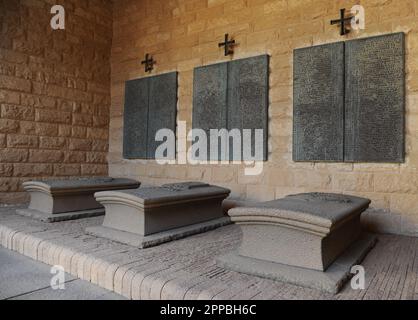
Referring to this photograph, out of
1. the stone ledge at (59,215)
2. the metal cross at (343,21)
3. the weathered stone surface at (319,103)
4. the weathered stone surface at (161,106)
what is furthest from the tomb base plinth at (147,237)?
the metal cross at (343,21)

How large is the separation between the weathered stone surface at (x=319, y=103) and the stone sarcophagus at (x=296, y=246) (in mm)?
1205

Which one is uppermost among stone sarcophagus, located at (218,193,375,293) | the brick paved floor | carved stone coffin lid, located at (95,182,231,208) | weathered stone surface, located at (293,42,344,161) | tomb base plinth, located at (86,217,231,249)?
weathered stone surface, located at (293,42,344,161)

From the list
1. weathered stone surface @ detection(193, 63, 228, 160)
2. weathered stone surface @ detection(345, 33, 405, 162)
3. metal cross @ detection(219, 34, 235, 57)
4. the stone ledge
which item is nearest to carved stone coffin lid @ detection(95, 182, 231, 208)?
the stone ledge

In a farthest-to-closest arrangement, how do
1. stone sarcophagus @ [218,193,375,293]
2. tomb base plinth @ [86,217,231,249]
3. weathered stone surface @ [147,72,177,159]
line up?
weathered stone surface @ [147,72,177,159]
tomb base plinth @ [86,217,231,249]
stone sarcophagus @ [218,193,375,293]

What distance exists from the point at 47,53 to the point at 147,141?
1.77 m

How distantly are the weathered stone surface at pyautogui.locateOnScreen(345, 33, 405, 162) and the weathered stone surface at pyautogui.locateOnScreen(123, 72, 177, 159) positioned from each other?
7.25 feet

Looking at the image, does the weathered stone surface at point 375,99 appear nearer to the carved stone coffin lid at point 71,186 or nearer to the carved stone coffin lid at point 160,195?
the carved stone coffin lid at point 160,195

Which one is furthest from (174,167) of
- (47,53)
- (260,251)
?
(260,251)

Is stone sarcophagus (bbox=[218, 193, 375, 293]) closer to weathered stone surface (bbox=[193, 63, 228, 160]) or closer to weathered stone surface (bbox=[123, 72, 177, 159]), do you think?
weathered stone surface (bbox=[193, 63, 228, 160])

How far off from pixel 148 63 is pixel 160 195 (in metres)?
2.68

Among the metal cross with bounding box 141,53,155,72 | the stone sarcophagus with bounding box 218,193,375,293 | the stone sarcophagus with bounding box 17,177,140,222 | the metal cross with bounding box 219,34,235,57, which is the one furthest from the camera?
the metal cross with bounding box 141,53,155,72

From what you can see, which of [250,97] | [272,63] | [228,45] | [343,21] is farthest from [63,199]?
[343,21]

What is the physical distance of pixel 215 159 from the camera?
3889 millimetres

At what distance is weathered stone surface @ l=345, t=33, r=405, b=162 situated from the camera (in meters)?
2.83
